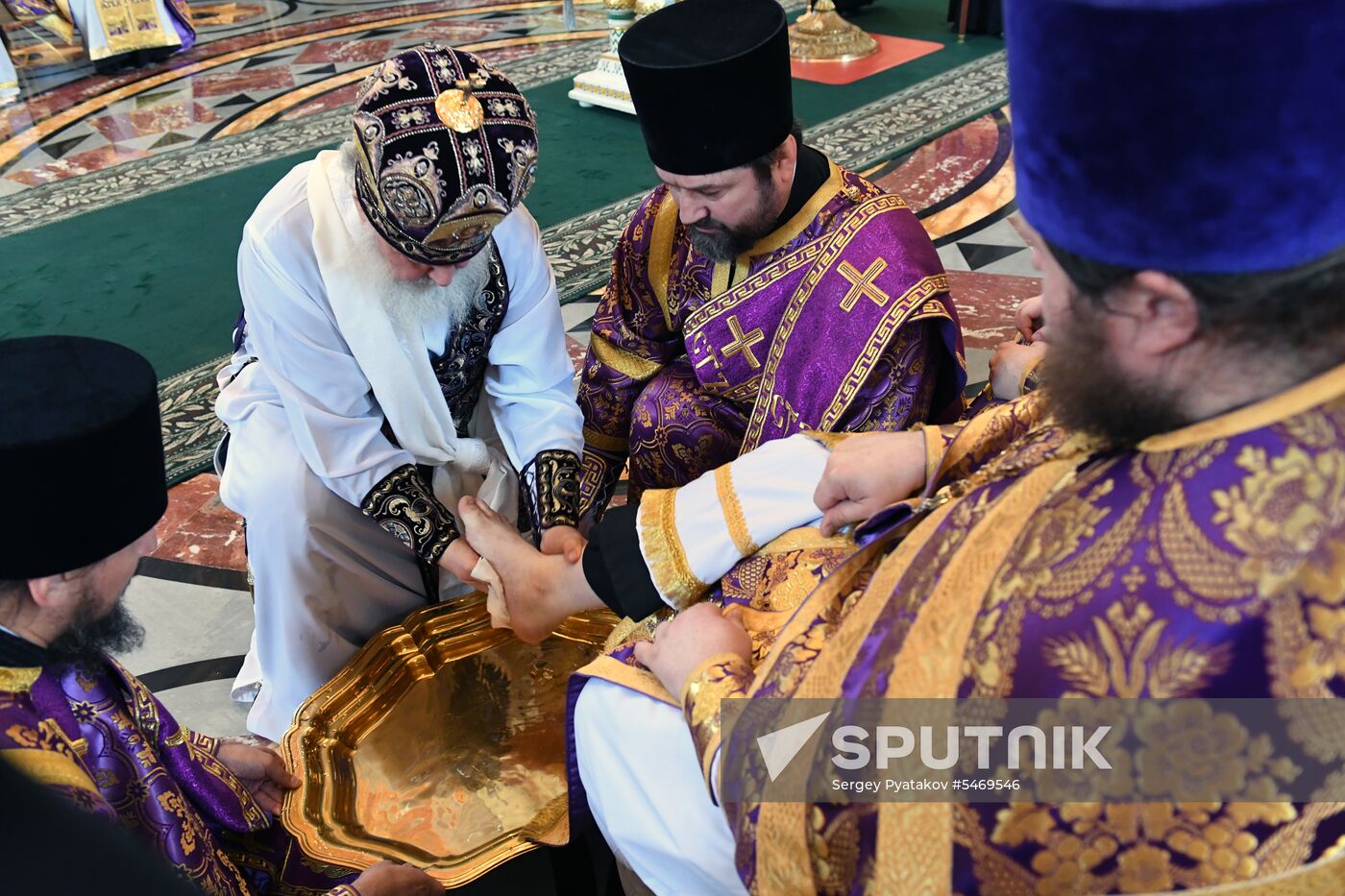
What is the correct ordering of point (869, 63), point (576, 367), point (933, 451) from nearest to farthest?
point (933, 451) < point (576, 367) < point (869, 63)

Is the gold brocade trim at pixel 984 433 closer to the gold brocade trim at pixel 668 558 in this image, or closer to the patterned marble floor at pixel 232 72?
the gold brocade trim at pixel 668 558

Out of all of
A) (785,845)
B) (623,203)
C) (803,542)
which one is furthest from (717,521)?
(623,203)

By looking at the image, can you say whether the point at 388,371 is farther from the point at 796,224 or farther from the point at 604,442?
the point at 796,224

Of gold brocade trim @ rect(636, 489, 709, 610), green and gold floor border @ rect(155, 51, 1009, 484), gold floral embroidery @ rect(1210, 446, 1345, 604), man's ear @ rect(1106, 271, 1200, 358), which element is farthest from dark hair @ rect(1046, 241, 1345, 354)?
green and gold floor border @ rect(155, 51, 1009, 484)

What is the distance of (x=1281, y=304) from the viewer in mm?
1136

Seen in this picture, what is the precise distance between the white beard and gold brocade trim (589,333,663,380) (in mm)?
521

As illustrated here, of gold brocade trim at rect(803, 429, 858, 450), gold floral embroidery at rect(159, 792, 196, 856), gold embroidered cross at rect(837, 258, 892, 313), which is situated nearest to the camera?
gold floral embroidery at rect(159, 792, 196, 856)

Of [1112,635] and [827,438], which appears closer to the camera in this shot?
[1112,635]

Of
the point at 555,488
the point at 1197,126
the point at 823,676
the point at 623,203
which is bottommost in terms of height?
the point at 623,203

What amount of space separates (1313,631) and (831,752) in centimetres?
54

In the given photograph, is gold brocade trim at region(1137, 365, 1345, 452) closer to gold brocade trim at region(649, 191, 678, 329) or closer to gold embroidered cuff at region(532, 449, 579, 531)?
gold embroidered cuff at region(532, 449, 579, 531)

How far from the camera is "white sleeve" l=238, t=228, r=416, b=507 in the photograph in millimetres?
2344

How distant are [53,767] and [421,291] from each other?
4.07 ft

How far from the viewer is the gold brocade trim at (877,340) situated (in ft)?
7.92
